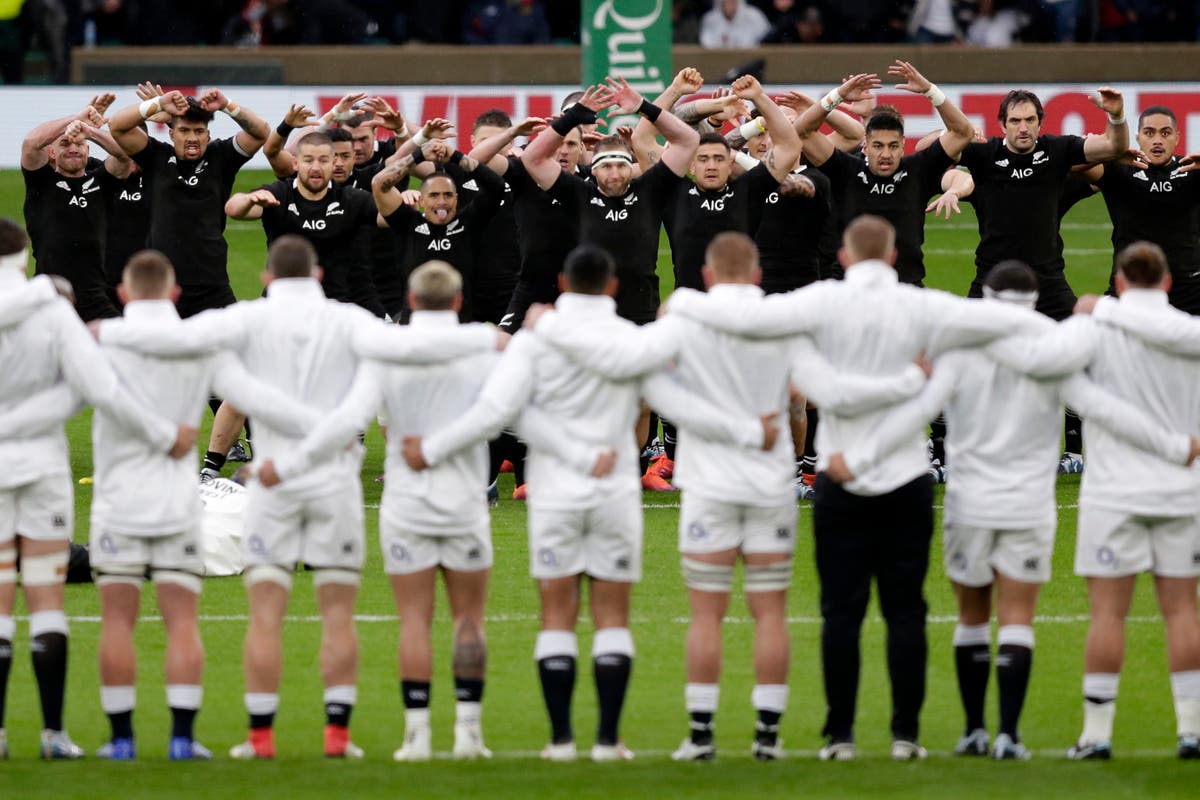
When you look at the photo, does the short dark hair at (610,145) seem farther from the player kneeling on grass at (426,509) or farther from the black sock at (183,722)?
the black sock at (183,722)

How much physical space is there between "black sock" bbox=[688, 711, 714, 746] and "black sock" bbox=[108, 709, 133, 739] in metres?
2.26

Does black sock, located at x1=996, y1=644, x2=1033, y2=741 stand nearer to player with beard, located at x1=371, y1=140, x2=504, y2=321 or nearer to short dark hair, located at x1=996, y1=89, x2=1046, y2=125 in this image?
player with beard, located at x1=371, y1=140, x2=504, y2=321

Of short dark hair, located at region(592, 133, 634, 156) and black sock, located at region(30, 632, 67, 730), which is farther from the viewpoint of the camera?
short dark hair, located at region(592, 133, 634, 156)

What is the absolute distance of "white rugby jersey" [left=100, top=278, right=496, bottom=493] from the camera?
8.61 m

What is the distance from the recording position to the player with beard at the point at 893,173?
14.1 m

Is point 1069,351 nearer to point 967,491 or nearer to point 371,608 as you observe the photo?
point 967,491

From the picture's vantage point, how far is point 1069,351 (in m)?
8.56

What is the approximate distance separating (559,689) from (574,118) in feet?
16.7

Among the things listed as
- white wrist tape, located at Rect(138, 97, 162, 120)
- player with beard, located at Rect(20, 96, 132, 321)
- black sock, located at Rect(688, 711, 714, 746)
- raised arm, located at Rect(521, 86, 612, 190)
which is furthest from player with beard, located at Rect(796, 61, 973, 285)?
black sock, located at Rect(688, 711, 714, 746)

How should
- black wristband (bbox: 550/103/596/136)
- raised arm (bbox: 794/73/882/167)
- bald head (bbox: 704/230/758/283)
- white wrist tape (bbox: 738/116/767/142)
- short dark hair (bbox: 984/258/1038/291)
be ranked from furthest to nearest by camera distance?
1. white wrist tape (bbox: 738/116/767/142)
2. raised arm (bbox: 794/73/882/167)
3. black wristband (bbox: 550/103/596/136)
4. short dark hair (bbox: 984/258/1038/291)
5. bald head (bbox: 704/230/758/283)

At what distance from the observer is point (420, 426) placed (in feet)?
28.5

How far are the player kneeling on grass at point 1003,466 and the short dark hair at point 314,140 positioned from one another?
20.1 feet

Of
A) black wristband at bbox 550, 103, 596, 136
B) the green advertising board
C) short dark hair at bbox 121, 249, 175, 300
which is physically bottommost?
short dark hair at bbox 121, 249, 175, 300

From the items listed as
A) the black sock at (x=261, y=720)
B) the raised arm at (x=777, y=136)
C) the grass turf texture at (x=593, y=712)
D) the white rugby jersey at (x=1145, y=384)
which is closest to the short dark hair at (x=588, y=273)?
the grass turf texture at (x=593, y=712)
